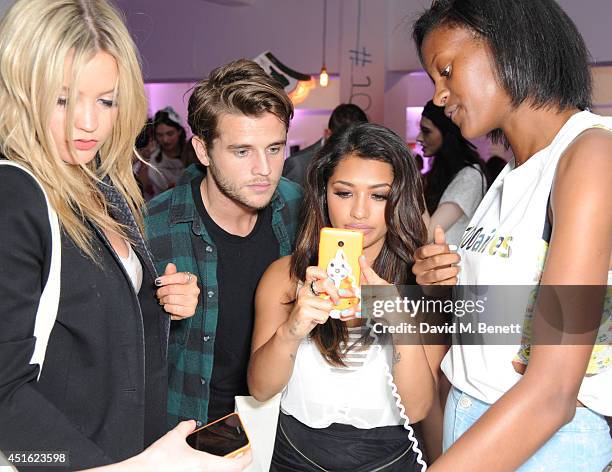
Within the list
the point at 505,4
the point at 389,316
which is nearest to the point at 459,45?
the point at 505,4

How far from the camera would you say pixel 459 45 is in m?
1.36

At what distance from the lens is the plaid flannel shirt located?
2207 millimetres

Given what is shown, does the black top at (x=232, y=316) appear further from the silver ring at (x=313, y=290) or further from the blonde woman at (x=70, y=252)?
the blonde woman at (x=70, y=252)

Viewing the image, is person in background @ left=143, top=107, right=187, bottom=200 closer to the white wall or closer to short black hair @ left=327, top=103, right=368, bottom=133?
Answer: short black hair @ left=327, top=103, right=368, bottom=133

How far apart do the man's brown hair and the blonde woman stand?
864mm

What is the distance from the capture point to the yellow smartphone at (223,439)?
120cm

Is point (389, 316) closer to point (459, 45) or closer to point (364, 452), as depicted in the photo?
point (364, 452)

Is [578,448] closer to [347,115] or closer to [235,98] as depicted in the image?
[235,98]

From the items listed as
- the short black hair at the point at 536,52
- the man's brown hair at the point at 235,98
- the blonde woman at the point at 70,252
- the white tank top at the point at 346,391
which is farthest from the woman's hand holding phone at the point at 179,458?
the man's brown hair at the point at 235,98

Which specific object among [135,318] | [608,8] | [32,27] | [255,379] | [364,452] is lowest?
[364,452]

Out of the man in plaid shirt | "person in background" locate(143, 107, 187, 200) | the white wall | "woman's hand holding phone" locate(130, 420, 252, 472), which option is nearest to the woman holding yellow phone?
the man in plaid shirt

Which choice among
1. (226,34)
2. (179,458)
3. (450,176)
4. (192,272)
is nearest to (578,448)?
(179,458)

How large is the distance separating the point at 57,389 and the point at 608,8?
327 inches

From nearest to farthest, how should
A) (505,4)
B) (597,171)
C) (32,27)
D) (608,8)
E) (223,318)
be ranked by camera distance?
(597,171)
(32,27)
(505,4)
(223,318)
(608,8)
